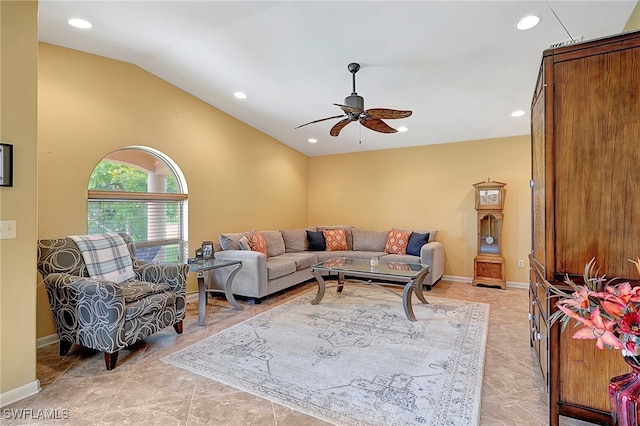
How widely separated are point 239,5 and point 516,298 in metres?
4.80

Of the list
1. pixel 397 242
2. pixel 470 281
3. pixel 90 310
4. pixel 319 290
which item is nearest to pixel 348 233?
pixel 397 242

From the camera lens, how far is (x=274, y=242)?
5164mm

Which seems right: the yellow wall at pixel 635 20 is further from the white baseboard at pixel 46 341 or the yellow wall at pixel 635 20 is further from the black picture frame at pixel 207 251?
the white baseboard at pixel 46 341

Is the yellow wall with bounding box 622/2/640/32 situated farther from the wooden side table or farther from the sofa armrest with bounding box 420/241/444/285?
the wooden side table

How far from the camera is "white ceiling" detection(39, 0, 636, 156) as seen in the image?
2461mm

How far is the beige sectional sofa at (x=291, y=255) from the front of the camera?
Answer: 4078 mm

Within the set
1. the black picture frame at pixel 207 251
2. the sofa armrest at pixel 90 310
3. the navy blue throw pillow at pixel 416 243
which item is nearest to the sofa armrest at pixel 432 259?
the navy blue throw pillow at pixel 416 243

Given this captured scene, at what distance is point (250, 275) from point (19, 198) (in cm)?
244

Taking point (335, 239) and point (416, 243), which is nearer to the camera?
A: point (416, 243)

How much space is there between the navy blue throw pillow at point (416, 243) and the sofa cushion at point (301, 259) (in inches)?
63.2

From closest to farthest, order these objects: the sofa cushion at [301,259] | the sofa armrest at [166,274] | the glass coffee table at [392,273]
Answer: the sofa armrest at [166,274] → the glass coffee table at [392,273] → the sofa cushion at [301,259]

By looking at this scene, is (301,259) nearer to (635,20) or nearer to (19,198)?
(19,198)

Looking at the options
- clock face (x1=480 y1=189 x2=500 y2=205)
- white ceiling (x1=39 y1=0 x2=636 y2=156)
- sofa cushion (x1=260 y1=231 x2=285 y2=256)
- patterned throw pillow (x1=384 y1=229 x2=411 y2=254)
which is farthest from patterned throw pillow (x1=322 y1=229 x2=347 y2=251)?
clock face (x1=480 y1=189 x2=500 y2=205)

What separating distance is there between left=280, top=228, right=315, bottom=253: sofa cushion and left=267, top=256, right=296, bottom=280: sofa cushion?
0.72 metres
